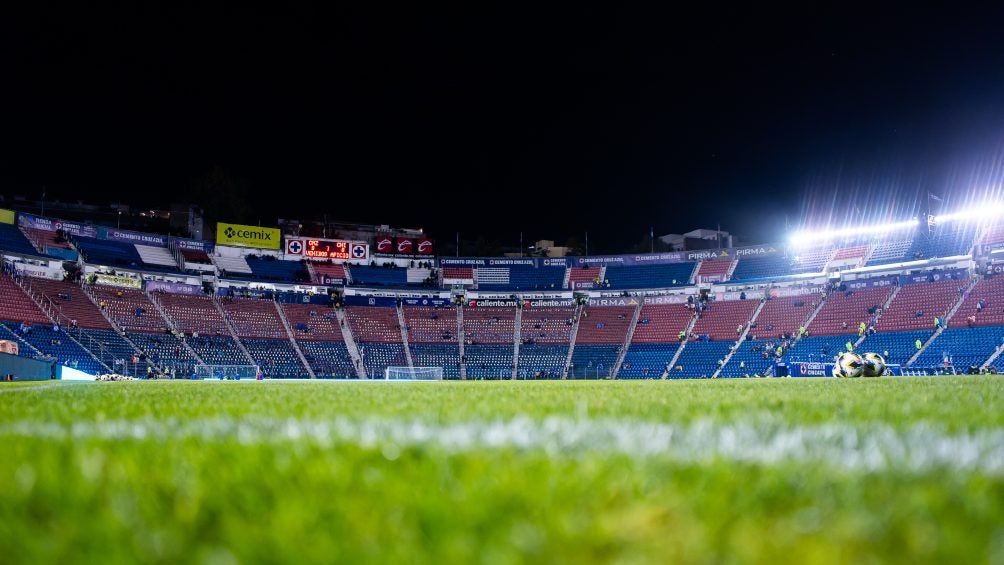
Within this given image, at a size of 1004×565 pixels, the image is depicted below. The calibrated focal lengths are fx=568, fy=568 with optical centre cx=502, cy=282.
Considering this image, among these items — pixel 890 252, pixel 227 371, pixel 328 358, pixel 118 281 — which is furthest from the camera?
pixel 890 252

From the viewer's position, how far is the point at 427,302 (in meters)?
50.4

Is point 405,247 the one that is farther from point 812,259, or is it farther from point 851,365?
point 851,365

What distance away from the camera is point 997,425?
2.67 metres

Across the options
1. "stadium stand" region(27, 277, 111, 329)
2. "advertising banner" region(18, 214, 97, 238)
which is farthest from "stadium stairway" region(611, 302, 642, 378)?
"advertising banner" region(18, 214, 97, 238)

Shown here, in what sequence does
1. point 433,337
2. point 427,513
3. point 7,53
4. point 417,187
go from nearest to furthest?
point 427,513, point 7,53, point 433,337, point 417,187

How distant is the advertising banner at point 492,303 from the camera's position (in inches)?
2005

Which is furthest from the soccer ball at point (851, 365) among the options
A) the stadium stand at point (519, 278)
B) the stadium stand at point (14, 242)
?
the stadium stand at point (14, 242)

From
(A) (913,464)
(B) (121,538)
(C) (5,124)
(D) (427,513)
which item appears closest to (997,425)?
(A) (913,464)

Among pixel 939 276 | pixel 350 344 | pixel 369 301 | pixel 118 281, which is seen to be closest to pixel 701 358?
pixel 939 276

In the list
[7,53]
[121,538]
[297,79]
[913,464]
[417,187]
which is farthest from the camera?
[417,187]

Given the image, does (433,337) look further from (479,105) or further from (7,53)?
(7,53)

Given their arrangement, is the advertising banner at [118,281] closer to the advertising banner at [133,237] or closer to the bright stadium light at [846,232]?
the advertising banner at [133,237]

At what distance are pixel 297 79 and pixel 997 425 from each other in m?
57.5

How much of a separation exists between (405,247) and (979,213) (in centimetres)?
4526
